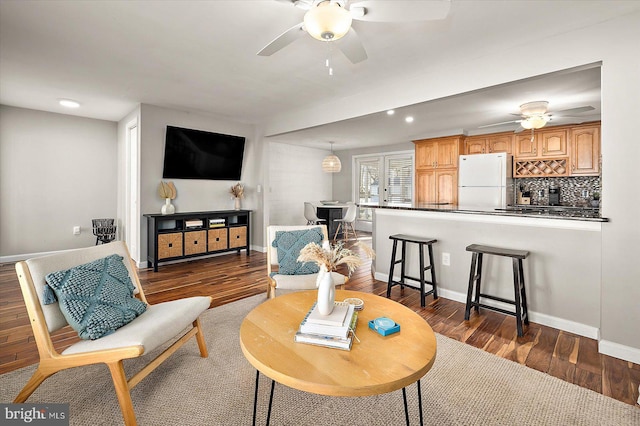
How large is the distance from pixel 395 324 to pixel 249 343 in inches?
28.0

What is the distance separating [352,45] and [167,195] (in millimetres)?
3798

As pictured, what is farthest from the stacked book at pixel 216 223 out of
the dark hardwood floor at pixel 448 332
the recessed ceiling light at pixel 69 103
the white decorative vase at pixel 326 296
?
the white decorative vase at pixel 326 296

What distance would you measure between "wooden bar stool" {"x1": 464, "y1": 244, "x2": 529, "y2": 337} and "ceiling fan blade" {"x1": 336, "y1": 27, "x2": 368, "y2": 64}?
1.98m

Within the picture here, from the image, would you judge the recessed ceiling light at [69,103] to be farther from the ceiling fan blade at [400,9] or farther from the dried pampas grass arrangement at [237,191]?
the ceiling fan blade at [400,9]

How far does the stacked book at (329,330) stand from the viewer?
1378mm

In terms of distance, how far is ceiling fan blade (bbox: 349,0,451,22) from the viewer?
166 cm

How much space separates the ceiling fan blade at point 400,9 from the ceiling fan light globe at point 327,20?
21 centimetres

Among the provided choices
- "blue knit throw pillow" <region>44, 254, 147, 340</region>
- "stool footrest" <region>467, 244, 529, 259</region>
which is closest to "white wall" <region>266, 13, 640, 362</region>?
"stool footrest" <region>467, 244, 529, 259</region>

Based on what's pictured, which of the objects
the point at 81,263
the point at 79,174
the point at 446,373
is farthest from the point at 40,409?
the point at 79,174

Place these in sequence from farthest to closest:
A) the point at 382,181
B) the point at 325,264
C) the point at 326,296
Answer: the point at 382,181 → the point at 325,264 → the point at 326,296

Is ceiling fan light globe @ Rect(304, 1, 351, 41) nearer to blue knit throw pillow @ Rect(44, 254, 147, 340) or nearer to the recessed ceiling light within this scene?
blue knit throw pillow @ Rect(44, 254, 147, 340)

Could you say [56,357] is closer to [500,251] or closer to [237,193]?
[500,251]

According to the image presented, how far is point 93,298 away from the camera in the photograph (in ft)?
5.42

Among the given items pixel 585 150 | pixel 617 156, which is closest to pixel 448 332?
pixel 617 156
